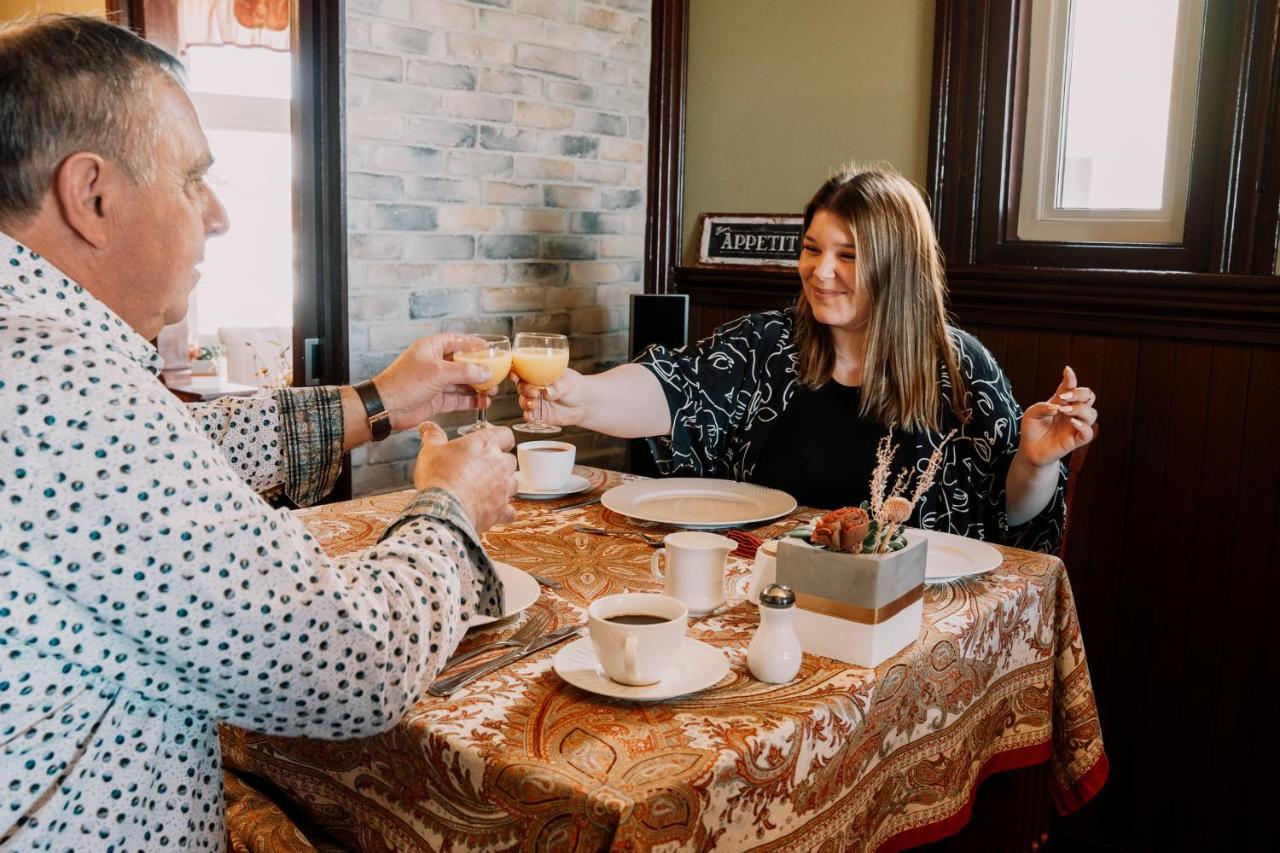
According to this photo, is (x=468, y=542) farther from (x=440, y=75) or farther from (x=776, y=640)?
(x=440, y=75)

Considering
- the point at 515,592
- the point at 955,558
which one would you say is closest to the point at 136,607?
the point at 515,592

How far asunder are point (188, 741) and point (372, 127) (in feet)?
6.62

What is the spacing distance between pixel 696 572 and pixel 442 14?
200 centimetres

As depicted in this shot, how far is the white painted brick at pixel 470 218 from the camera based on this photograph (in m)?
2.90

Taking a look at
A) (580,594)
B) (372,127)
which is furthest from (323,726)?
(372,127)

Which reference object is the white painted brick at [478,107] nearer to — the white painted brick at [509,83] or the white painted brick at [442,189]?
the white painted brick at [509,83]

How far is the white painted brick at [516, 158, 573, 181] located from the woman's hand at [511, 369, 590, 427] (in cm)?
108

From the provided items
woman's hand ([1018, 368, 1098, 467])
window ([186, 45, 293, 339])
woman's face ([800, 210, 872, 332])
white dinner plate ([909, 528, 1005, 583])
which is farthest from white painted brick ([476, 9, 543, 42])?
window ([186, 45, 293, 339])

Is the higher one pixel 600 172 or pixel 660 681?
pixel 600 172

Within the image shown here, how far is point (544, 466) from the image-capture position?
194 cm

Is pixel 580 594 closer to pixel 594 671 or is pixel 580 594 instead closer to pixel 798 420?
pixel 594 671

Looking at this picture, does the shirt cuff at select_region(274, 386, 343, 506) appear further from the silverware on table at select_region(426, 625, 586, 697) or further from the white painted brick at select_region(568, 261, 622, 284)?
the white painted brick at select_region(568, 261, 622, 284)

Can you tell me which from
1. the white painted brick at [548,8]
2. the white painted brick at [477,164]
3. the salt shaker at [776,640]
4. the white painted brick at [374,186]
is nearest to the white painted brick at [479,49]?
the white painted brick at [548,8]

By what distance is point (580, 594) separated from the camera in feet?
4.73
